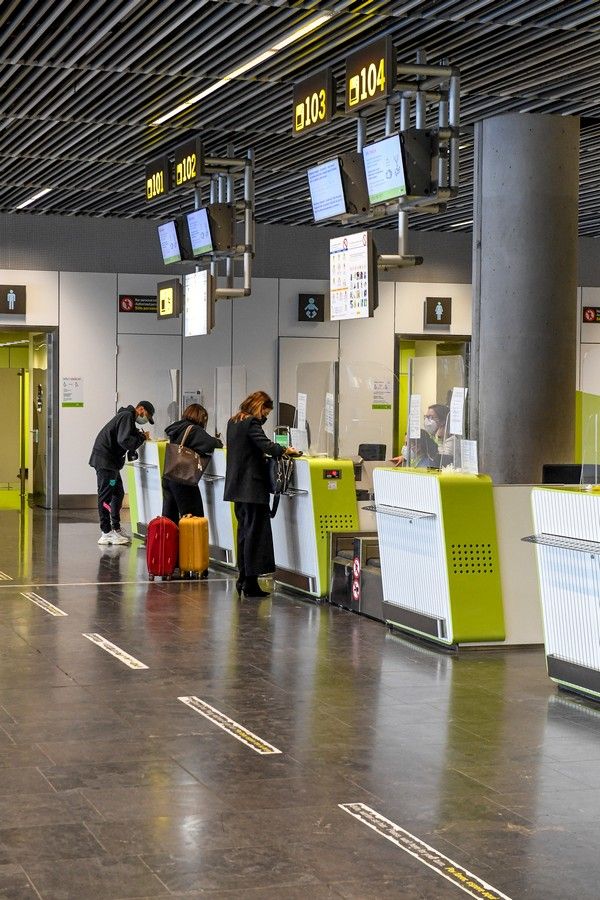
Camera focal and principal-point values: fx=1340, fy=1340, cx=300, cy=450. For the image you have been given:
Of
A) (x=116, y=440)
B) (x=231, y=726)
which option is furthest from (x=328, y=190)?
(x=231, y=726)

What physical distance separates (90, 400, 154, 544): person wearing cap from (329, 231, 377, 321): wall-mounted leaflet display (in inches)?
137

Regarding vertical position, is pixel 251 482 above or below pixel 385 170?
below

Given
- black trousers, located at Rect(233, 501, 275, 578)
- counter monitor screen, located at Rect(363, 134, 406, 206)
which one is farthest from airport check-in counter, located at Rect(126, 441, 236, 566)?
counter monitor screen, located at Rect(363, 134, 406, 206)

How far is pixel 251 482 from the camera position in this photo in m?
9.92

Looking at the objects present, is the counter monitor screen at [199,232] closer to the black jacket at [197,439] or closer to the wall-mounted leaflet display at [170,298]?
the wall-mounted leaflet display at [170,298]

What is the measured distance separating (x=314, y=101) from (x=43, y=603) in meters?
4.04

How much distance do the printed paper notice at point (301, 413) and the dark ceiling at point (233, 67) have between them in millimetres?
2344

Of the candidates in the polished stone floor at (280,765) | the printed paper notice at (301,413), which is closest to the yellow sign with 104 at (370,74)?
the printed paper notice at (301,413)

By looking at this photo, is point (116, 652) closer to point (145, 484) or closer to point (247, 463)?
point (247, 463)

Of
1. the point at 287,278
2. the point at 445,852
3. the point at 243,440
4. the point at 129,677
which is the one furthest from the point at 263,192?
the point at 445,852

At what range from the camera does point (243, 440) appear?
9977mm

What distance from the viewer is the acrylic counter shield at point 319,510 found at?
9.97m

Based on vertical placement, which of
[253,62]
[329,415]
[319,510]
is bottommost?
[319,510]

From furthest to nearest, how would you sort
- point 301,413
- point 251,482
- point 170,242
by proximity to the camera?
point 170,242, point 301,413, point 251,482
